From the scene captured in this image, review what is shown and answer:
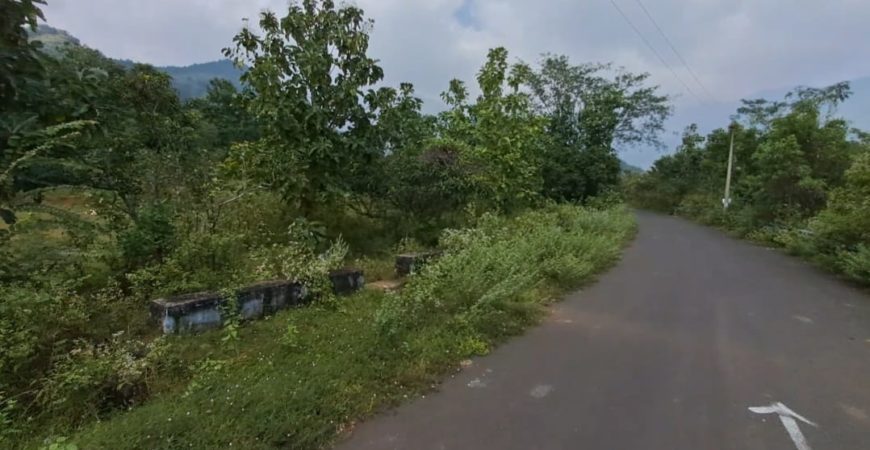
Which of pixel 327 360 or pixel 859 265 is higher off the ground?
pixel 859 265

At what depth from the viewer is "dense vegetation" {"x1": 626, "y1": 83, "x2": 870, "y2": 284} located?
830cm

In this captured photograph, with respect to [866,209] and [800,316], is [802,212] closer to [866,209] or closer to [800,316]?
[866,209]

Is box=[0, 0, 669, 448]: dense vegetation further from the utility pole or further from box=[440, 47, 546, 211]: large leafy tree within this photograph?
the utility pole

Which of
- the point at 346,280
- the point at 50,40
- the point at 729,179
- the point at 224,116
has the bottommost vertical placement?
the point at 346,280

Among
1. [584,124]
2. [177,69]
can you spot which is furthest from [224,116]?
[177,69]

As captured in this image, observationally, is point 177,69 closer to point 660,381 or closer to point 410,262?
point 410,262

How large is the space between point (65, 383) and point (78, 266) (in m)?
2.15

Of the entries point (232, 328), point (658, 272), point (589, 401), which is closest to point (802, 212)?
point (658, 272)

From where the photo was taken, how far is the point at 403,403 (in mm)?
3273

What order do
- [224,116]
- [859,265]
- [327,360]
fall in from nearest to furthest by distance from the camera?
[327,360] < [859,265] < [224,116]

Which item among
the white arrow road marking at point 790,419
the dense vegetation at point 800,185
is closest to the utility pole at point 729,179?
the dense vegetation at point 800,185

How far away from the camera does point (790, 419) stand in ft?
10.2

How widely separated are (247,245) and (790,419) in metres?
6.02

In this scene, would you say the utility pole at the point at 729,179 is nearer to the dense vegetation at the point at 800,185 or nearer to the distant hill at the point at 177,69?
the dense vegetation at the point at 800,185
